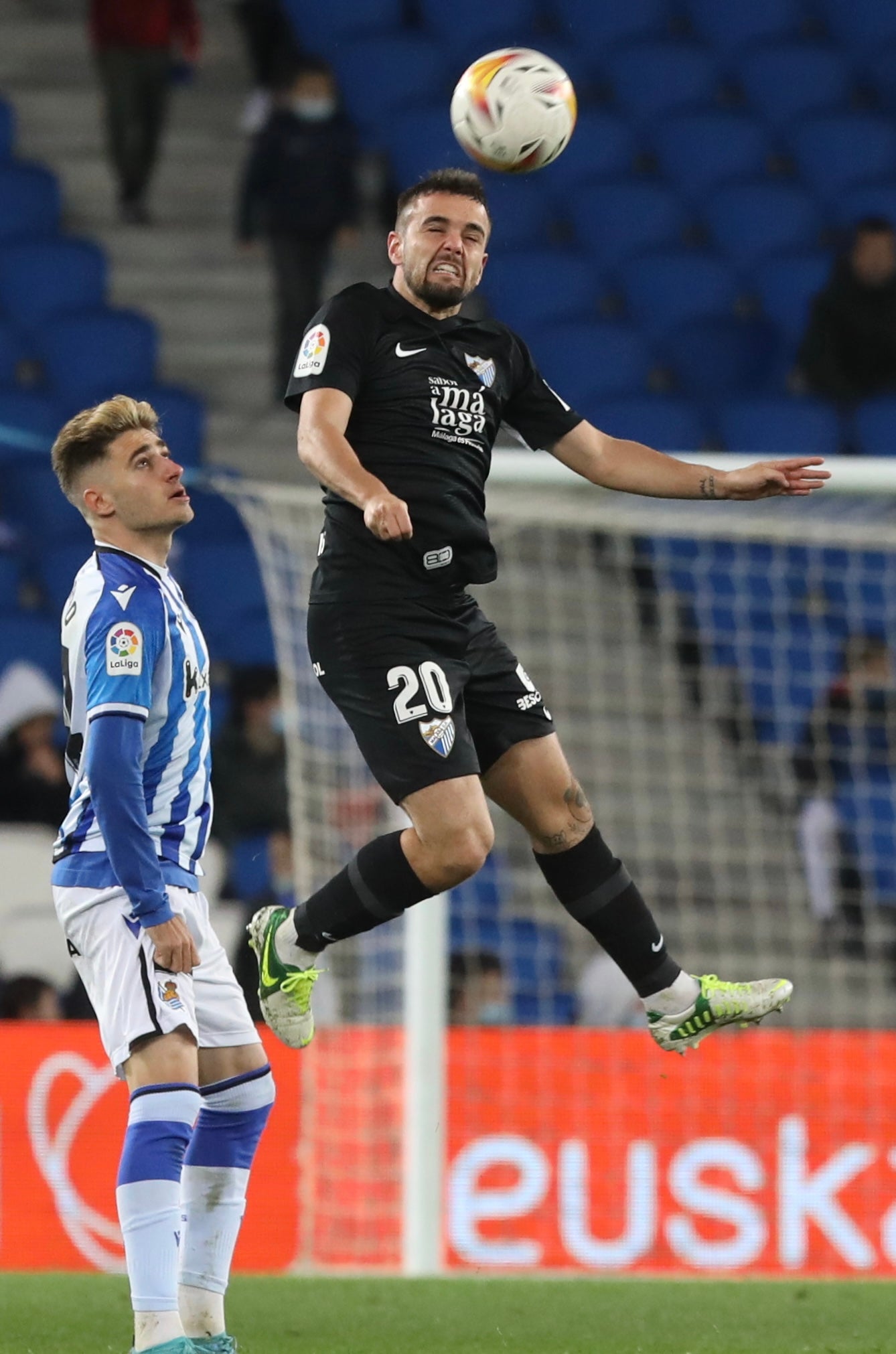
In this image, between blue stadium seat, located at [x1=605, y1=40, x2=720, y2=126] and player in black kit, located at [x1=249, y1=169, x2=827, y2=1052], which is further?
blue stadium seat, located at [x1=605, y1=40, x2=720, y2=126]

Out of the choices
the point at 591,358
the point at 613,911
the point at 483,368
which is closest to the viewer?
the point at 483,368

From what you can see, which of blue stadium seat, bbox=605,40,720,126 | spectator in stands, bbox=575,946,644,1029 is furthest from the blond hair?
blue stadium seat, bbox=605,40,720,126

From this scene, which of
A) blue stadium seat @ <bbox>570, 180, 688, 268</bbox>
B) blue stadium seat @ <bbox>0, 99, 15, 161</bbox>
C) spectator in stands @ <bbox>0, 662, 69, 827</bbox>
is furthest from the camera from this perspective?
blue stadium seat @ <bbox>0, 99, 15, 161</bbox>

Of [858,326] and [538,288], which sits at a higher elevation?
[538,288]

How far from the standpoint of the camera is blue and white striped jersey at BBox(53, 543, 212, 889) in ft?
16.0

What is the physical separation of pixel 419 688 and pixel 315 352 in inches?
34.6

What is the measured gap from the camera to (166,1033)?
490cm

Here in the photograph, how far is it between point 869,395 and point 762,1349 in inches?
305

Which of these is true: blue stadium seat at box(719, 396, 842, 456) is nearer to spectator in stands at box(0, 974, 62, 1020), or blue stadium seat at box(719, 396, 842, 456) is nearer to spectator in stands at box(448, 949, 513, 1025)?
spectator in stands at box(448, 949, 513, 1025)

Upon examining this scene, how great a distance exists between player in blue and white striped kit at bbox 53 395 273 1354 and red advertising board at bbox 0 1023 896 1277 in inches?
135

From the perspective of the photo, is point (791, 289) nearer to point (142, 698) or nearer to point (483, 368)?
point (483, 368)

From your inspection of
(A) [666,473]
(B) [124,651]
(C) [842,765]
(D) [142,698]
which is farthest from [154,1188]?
(C) [842,765]

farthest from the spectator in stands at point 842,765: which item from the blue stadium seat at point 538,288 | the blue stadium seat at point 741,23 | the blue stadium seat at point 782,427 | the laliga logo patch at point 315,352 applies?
the blue stadium seat at point 741,23

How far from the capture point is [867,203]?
14211mm
